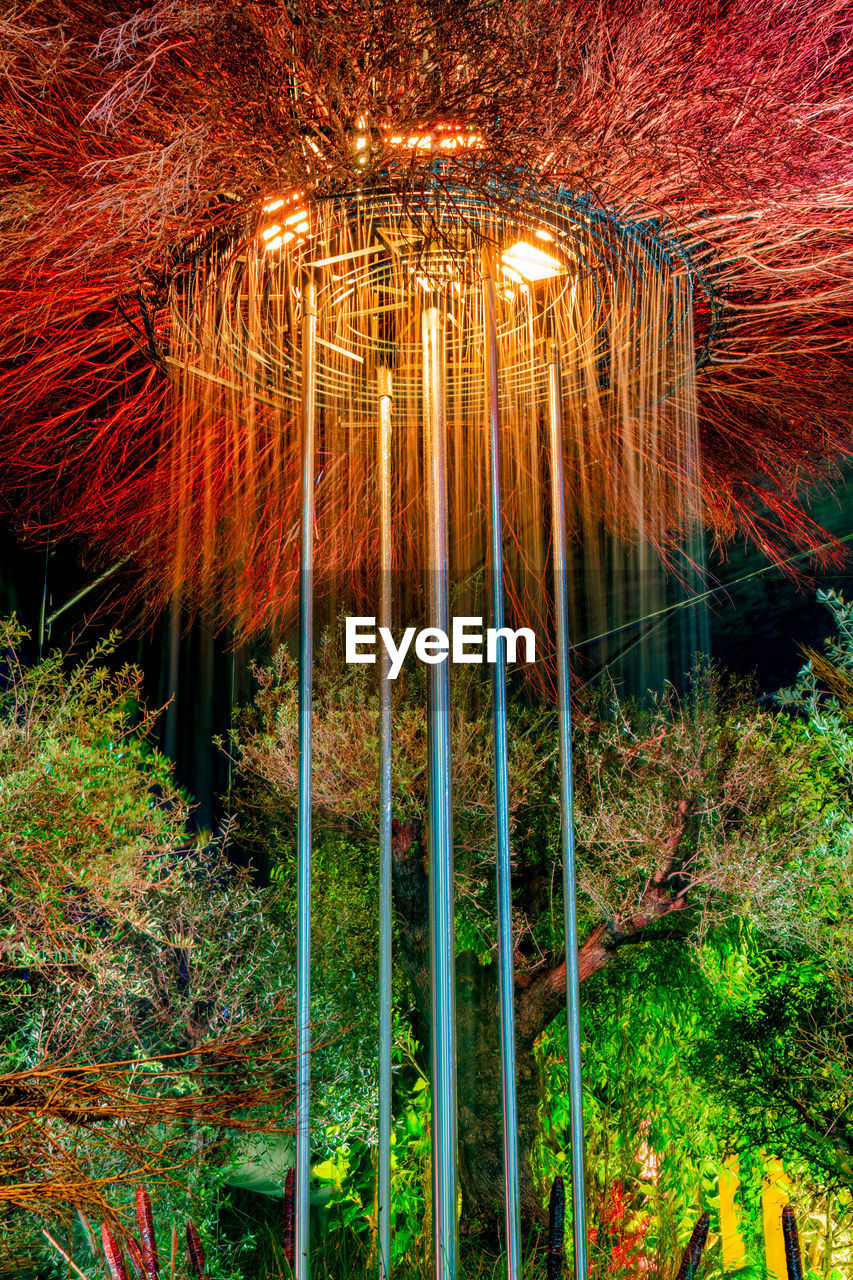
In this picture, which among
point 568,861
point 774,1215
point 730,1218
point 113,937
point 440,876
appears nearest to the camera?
point 440,876

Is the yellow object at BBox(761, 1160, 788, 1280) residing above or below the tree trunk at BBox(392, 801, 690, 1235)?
below

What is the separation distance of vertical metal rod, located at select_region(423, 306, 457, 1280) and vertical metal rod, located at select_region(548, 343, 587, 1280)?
0.25m

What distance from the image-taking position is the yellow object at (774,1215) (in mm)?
3094

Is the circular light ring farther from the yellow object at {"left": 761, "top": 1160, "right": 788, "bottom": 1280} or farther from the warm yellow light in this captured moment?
the yellow object at {"left": 761, "top": 1160, "right": 788, "bottom": 1280}

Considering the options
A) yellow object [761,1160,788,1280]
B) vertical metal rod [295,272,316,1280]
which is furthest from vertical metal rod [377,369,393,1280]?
yellow object [761,1160,788,1280]

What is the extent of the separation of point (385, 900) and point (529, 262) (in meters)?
1.43

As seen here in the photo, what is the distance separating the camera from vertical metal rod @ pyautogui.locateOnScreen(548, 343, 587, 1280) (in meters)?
1.93

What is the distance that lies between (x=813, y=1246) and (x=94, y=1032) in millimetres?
2226

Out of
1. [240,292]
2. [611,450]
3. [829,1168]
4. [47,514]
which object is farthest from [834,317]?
[47,514]

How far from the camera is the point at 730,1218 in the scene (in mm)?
3324

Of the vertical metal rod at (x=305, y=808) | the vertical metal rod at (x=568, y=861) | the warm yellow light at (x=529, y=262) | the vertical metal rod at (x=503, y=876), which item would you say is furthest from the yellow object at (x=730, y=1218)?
the warm yellow light at (x=529, y=262)

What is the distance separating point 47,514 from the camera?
334 centimetres

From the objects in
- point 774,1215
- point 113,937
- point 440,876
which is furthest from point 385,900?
point 774,1215

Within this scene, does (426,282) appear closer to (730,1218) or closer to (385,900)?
(385,900)
